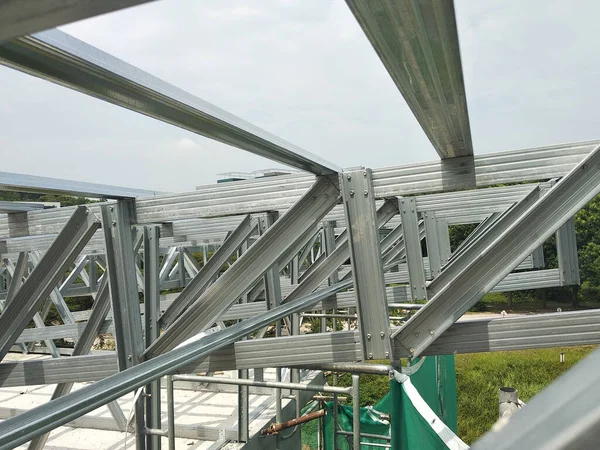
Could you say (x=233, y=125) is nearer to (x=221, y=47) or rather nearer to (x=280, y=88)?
(x=280, y=88)

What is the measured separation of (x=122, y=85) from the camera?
1711 millimetres

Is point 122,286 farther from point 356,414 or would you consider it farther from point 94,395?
point 356,414

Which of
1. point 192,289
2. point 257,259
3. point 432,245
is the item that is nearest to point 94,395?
point 257,259

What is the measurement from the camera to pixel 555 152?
313 centimetres

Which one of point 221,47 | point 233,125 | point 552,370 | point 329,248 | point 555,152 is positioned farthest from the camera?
point 552,370

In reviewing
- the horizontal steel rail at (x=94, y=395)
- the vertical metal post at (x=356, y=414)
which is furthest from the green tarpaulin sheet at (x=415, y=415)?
the horizontal steel rail at (x=94, y=395)

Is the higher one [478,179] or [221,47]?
[221,47]

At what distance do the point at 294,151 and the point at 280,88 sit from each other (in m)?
0.65

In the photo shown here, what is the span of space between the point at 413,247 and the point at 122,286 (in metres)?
3.24

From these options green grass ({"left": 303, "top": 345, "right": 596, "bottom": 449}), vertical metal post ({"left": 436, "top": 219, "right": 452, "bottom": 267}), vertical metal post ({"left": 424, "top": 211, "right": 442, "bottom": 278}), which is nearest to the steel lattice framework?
vertical metal post ({"left": 424, "top": 211, "right": 442, "bottom": 278})

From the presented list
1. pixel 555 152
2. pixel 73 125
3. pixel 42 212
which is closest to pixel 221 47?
pixel 73 125

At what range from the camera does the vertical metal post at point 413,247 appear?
551 cm

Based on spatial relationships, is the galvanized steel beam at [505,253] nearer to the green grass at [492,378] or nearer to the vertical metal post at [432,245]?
the vertical metal post at [432,245]

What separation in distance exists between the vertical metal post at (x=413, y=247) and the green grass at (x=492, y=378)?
22.5ft
